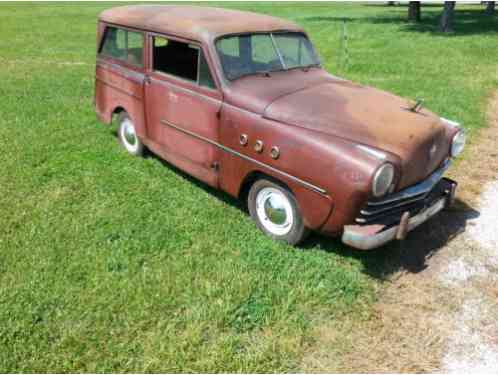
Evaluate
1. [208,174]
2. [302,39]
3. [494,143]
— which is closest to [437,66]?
[494,143]

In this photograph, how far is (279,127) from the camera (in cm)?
355

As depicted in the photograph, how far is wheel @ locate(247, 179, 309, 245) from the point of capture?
12.3 feet

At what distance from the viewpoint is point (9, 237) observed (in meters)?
4.03

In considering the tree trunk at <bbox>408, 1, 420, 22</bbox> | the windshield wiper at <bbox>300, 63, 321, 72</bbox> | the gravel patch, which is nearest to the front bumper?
the gravel patch

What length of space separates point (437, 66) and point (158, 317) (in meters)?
10.4

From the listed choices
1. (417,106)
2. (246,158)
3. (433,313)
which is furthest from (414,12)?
(433,313)

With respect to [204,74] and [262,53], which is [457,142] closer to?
[262,53]

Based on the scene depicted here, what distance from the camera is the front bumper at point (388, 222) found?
3.27 meters

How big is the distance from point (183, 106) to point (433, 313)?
292 centimetres

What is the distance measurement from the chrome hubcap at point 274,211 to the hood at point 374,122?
0.69 m

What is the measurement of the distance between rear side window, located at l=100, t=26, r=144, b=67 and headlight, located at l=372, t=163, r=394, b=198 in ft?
10.2

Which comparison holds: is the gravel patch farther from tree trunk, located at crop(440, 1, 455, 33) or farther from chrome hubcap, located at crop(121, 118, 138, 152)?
tree trunk, located at crop(440, 1, 455, 33)

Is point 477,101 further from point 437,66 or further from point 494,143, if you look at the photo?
point 437,66

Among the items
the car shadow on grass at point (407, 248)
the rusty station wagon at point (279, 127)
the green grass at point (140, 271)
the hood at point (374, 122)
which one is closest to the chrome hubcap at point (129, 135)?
the green grass at point (140, 271)
